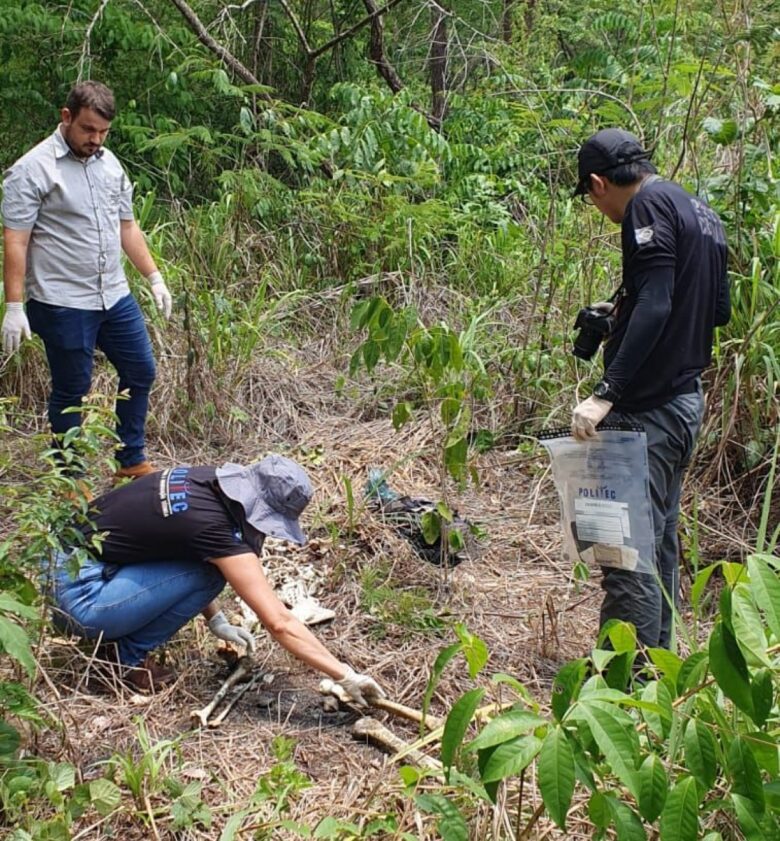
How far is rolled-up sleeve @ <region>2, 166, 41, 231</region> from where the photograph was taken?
11.5 feet

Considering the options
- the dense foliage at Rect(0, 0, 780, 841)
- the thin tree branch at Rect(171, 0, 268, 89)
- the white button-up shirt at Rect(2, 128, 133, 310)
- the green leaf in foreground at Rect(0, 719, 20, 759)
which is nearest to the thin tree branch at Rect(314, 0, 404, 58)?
the dense foliage at Rect(0, 0, 780, 841)

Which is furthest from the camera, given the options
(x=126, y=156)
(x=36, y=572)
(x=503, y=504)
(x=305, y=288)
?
(x=126, y=156)

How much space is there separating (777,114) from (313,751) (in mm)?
3042

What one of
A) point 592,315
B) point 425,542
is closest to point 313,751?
point 425,542

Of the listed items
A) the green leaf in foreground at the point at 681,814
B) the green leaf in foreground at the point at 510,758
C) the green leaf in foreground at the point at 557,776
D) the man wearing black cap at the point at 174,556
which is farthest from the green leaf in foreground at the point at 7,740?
the green leaf in foreground at the point at 681,814

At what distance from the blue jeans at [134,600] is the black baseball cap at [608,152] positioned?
1.58 m

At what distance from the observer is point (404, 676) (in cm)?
294

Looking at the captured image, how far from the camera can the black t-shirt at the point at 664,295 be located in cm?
253

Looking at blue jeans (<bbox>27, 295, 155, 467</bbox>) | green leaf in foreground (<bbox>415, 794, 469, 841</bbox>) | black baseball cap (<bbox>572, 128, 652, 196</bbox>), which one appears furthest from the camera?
blue jeans (<bbox>27, 295, 155, 467</bbox>)

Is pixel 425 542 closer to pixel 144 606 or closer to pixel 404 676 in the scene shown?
Answer: pixel 404 676

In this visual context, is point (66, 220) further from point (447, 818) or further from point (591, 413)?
point (447, 818)

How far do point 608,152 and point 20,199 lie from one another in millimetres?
2192

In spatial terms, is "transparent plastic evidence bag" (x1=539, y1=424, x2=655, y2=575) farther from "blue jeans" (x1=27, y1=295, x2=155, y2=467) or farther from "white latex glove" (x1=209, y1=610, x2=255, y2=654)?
"blue jeans" (x1=27, y1=295, x2=155, y2=467)

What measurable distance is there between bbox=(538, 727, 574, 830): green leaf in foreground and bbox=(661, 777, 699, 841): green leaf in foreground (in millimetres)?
150
